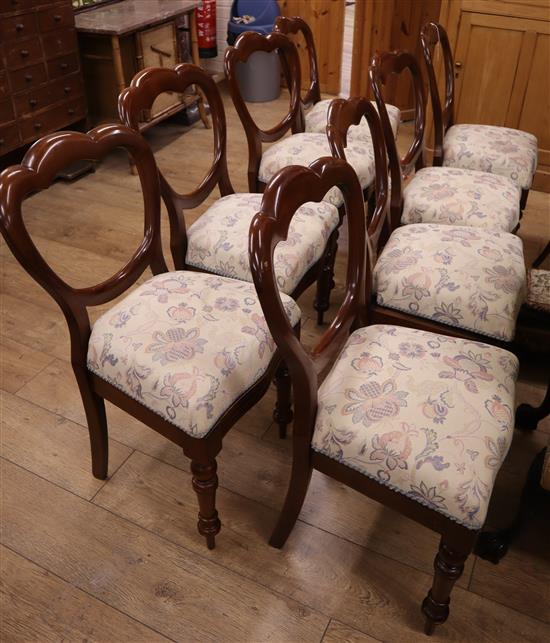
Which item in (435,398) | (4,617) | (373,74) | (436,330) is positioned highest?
(373,74)

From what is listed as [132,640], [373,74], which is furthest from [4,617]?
[373,74]

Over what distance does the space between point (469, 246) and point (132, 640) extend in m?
1.20

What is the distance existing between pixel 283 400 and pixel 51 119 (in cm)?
206

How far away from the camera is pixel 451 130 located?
238 cm

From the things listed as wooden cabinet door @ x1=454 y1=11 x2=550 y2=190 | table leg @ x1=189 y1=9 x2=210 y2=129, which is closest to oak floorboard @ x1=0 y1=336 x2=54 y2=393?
table leg @ x1=189 y1=9 x2=210 y2=129

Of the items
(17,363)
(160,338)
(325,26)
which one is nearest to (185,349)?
(160,338)

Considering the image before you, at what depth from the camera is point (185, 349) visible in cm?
123

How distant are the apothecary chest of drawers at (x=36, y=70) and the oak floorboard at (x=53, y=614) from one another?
77.2 inches

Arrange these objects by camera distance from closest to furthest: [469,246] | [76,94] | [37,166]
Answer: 1. [37,166]
2. [469,246]
3. [76,94]

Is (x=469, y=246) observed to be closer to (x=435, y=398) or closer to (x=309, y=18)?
(x=435, y=398)

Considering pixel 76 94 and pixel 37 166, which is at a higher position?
pixel 37 166

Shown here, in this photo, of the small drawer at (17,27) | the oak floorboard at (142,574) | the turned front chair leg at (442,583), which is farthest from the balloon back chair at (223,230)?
the small drawer at (17,27)

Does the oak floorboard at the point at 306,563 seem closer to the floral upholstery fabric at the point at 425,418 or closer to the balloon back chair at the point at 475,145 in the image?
the floral upholstery fabric at the point at 425,418

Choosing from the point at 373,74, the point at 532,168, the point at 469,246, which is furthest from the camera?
the point at 532,168
